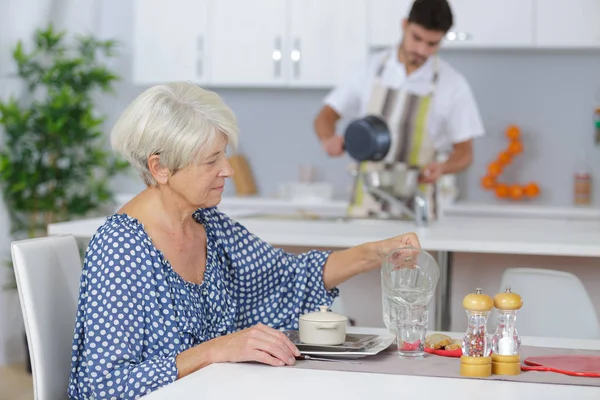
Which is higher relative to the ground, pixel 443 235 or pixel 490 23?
pixel 490 23

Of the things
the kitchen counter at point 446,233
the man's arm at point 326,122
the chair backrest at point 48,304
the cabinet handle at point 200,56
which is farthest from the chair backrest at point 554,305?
the cabinet handle at point 200,56

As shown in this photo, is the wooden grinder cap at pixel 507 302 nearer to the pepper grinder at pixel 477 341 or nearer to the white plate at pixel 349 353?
the pepper grinder at pixel 477 341

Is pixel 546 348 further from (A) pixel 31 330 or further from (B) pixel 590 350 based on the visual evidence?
(A) pixel 31 330

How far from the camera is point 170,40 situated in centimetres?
509

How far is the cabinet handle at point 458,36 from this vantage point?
4.70 metres

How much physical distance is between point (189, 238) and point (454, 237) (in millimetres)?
1155

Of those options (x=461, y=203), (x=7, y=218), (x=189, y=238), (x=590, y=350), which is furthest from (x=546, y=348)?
(x=7, y=218)

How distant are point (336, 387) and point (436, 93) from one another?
2588mm

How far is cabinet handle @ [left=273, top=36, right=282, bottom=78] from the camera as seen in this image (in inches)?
195

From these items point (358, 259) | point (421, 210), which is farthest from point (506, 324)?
point (421, 210)

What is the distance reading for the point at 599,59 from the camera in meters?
4.93

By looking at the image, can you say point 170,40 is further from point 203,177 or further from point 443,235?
point 203,177

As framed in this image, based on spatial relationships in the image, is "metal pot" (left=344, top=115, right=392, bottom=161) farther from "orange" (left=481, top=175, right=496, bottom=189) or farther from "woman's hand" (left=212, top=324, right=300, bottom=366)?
"orange" (left=481, top=175, right=496, bottom=189)

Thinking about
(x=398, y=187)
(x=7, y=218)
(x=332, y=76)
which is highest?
(x=332, y=76)
